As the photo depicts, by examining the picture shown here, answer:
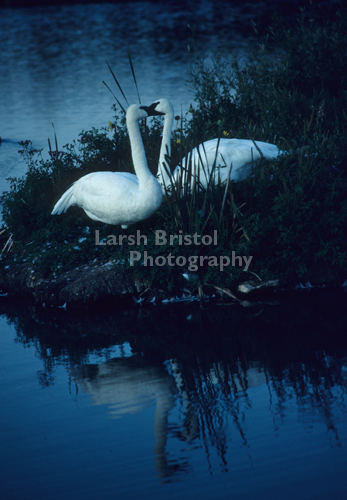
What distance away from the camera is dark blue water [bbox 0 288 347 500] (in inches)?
140

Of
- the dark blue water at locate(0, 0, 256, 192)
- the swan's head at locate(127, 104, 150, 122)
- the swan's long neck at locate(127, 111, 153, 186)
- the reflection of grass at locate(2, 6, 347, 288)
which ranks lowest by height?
the reflection of grass at locate(2, 6, 347, 288)

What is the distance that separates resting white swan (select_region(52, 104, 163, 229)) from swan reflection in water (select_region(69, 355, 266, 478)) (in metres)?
1.98

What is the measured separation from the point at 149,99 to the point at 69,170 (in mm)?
8477

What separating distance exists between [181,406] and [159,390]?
34 centimetres

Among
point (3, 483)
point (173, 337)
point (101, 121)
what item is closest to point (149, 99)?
point (101, 121)

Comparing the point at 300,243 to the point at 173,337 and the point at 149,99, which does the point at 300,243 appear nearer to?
the point at 173,337

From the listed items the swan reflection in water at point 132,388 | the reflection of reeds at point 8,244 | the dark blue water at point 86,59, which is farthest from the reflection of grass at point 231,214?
the dark blue water at point 86,59

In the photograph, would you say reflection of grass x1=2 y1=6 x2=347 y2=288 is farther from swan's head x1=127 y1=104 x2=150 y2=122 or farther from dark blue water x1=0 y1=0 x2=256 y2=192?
dark blue water x1=0 y1=0 x2=256 y2=192

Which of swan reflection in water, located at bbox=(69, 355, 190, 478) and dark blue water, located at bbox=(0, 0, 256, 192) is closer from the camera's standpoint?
swan reflection in water, located at bbox=(69, 355, 190, 478)

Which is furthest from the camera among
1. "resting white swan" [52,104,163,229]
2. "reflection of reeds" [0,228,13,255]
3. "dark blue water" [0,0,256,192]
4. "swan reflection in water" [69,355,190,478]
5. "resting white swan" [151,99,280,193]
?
"dark blue water" [0,0,256,192]

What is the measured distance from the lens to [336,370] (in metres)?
4.63

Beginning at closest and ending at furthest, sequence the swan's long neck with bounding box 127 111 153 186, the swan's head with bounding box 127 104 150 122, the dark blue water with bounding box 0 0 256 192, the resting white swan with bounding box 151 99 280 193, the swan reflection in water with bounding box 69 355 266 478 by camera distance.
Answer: the swan reflection in water with bounding box 69 355 266 478 < the swan's long neck with bounding box 127 111 153 186 < the swan's head with bounding box 127 104 150 122 < the resting white swan with bounding box 151 99 280 193 < the dark blue water with bounding box 0 0 256 192

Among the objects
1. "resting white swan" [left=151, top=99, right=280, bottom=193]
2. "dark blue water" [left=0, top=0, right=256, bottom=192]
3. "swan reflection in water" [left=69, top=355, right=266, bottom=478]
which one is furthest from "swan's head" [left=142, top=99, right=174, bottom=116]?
"swan reflection in water" [left=69, top=355, right=266, bottom=478]

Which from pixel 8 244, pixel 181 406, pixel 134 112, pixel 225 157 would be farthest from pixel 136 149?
pixel 181 406
